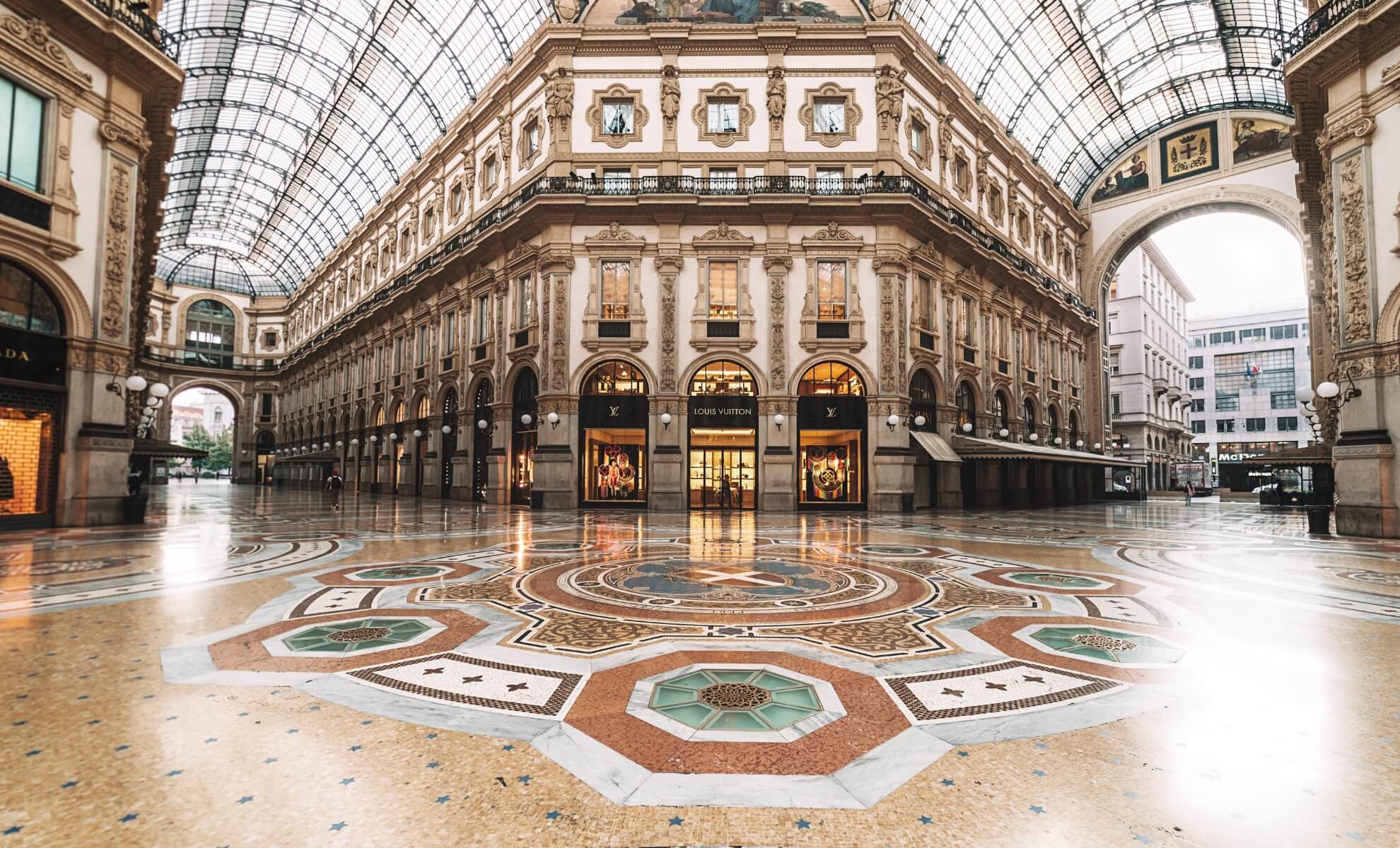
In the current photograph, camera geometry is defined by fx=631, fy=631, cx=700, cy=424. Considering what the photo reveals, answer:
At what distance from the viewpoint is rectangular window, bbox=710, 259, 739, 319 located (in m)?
23.8

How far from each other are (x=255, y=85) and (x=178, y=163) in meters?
13.4

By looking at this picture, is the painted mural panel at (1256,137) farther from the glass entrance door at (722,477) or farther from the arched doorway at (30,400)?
the arched doorway at (30,400)

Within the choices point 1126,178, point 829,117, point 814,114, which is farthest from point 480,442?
point 1126,178

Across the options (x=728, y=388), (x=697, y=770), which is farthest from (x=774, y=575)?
(x=728, y=388)

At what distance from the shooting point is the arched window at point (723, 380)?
77.9 ft

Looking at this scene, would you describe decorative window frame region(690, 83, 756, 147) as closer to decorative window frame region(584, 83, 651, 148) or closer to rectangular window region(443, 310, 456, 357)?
decorative window frame region(584, 83, 651, 148)

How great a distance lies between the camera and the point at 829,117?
2456 centimetres

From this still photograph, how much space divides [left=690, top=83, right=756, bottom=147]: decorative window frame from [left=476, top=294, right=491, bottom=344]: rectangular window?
1162 centimetres

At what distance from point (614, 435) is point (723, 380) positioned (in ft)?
15.3

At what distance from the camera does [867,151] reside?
2427cm

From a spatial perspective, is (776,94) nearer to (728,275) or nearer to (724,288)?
(728,275)

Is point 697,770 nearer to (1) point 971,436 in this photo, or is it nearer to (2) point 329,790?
(2) point 329,790

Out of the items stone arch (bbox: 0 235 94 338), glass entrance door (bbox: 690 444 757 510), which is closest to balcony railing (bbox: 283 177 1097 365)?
glass entrance door (bbox: 690 444 757 510)

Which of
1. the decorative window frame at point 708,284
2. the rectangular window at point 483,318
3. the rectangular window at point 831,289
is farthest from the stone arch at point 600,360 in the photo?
the rectangular window at point 831,289
